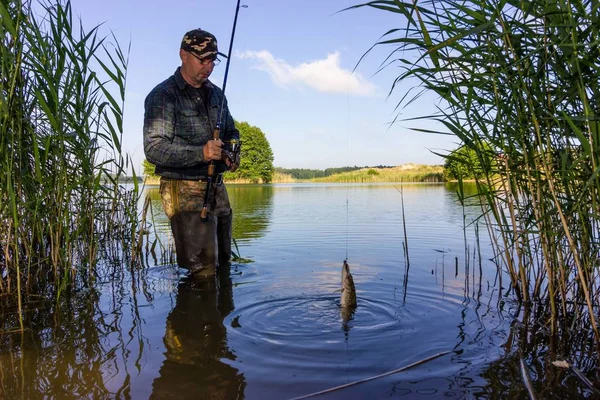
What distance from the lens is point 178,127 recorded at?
4.93 meters

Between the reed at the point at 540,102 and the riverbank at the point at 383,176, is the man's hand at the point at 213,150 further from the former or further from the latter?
the riverbank at the point at 383,176

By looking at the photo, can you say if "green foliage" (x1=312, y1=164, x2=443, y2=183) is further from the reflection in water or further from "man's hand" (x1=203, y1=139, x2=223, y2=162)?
the reflection in water

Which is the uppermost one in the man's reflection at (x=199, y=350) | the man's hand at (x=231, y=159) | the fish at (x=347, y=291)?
the man's hand at (x=231, y=159)

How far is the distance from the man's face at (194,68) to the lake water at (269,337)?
2.20m

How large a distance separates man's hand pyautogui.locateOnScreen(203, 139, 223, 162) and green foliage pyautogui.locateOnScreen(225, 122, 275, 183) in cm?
5230

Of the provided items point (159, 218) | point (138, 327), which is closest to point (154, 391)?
point (138, 327)

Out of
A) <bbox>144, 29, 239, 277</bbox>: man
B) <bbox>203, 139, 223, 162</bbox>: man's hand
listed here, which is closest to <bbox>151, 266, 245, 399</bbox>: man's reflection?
<bbox>144, 29, 239, 277</bbox>: man

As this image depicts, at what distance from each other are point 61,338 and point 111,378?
0.98m

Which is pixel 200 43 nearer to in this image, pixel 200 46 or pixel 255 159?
pixel 200 46

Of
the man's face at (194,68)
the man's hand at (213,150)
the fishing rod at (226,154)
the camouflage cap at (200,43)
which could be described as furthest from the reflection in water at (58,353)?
the camouflage cap at (200,43)

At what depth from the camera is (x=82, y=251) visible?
558 cm

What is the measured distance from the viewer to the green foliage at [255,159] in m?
58.3

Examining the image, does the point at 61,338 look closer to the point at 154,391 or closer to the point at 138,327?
the point at 138,327

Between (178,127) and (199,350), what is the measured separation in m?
2.47
